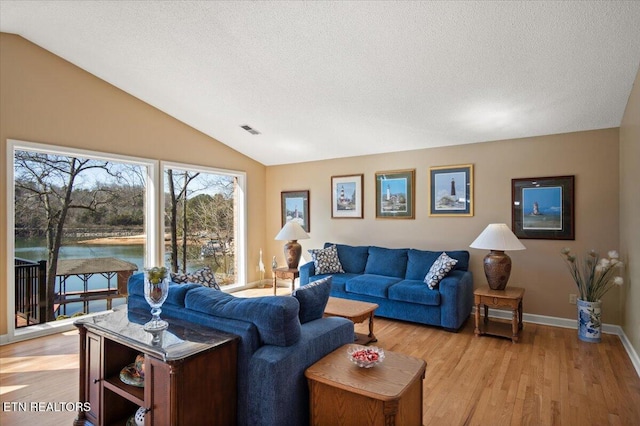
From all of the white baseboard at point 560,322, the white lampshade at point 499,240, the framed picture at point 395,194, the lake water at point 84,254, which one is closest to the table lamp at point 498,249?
the white lampshade at point 499,240

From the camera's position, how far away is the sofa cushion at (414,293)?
13.4 feet

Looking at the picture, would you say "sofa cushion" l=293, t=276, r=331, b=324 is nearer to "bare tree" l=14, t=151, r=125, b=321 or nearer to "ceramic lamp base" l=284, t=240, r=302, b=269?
"ceramic lamp base" l=284, t=240, r=302, b=269

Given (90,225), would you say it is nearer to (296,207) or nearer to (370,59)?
(296,207)

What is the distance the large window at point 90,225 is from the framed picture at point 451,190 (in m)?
3.56

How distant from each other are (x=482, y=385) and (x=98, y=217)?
470 cm

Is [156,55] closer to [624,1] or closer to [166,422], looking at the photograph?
[166,422]

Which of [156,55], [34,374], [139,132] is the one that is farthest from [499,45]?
[34,374]

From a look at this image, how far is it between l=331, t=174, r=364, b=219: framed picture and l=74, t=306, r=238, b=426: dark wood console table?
3.93m

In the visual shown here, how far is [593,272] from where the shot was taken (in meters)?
3.76

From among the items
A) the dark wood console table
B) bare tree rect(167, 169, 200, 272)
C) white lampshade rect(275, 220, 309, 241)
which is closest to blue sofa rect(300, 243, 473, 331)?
white lampshade rect(275, 220, 309, 241)

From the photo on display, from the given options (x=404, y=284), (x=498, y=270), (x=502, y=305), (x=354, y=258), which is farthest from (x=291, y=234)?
(x=502, y=305)

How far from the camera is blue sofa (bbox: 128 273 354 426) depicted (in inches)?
73.0

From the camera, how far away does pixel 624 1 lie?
7.54ft

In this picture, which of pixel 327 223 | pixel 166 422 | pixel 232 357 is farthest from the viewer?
pixel 327 223
